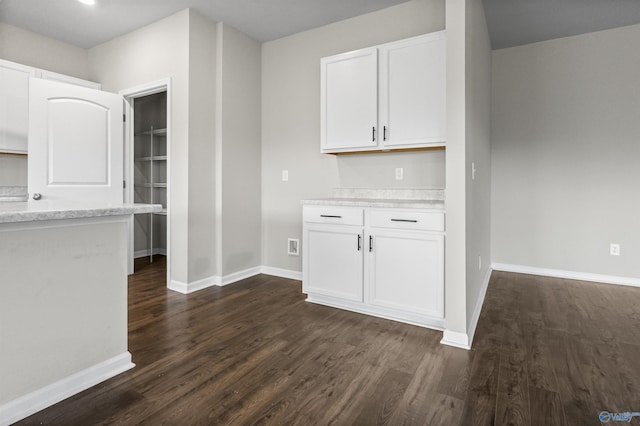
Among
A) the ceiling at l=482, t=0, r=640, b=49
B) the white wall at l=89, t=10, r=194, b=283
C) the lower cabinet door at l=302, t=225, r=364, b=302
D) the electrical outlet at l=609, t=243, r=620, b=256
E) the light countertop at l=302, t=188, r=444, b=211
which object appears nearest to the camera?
the light countertop at l=302, t=188, r=444, b=211

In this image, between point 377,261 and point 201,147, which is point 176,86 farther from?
point 377,261

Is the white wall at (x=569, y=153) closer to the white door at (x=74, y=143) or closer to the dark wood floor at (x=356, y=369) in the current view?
the dark wood floor at (x=356, y=369)

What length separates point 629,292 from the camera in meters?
3.42

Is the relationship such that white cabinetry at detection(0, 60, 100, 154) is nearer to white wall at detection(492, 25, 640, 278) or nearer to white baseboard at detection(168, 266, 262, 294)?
white baseboard at detection(168, 266, 262, 294)

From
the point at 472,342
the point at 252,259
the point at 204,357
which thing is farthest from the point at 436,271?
the point at 252,259

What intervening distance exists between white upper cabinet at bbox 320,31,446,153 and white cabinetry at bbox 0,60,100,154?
10.0 ft

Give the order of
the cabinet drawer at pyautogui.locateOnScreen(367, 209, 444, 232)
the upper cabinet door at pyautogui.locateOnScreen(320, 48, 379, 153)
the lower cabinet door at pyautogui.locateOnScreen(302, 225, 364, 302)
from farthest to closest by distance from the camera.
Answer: the upper cabinet door at pyautogui.locateOnScreen(320, 48, 379, 153)
the lower cabinet door at pyautogui.locateOnScreen(302, 225, 364, 302)
the cabinet drawer at pyautogui.locateOnScreen(367, 209, 444, 232)

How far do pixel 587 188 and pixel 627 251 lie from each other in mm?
→ 750

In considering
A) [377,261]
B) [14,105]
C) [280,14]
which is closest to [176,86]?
[280,14]

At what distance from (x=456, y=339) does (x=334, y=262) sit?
43.1 inches

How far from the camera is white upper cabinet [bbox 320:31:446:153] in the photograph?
2.75 meters

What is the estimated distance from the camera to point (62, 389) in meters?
1.66

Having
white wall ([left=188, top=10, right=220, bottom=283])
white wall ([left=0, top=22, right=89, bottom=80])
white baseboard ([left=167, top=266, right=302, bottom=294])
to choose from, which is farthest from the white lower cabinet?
white wall ([left=0, top=22, right=89, bottom=80])

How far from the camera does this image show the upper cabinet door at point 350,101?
3.02 meters
